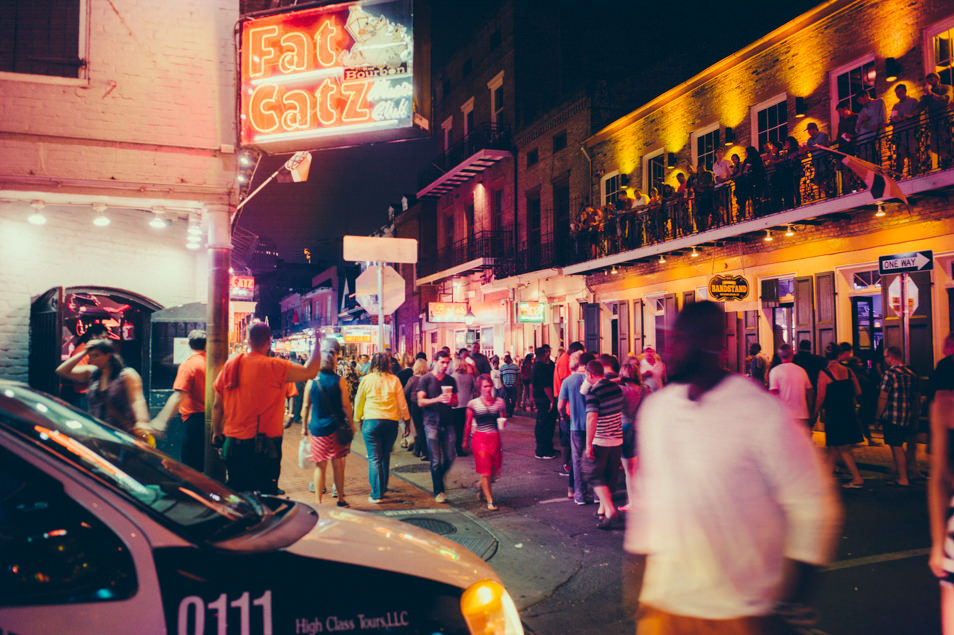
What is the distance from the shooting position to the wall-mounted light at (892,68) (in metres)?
12.3

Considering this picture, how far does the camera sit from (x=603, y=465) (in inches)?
281

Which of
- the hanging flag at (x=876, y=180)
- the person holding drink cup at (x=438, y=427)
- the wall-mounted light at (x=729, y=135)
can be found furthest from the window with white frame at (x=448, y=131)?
the person holding drink cup at (x=438, y=427)

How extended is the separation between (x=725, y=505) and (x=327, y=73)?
716cm

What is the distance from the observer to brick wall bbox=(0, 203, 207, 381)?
30.3 feet

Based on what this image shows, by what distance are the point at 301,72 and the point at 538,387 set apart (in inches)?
268

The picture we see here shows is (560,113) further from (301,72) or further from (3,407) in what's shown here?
(3,407)

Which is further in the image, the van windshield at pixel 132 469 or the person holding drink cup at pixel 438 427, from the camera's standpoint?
the person holding drink cup at pixel 438 427

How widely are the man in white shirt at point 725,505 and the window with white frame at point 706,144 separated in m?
16.0

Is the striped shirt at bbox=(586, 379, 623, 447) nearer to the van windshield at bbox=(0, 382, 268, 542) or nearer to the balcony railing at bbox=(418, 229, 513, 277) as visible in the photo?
the van windshield at bbox=(0, 382, 268, 542)

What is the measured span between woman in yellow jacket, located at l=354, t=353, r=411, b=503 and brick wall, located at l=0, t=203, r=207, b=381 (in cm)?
526

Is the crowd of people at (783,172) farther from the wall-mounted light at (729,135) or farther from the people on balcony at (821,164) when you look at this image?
the wall-mounted light at (729,135)

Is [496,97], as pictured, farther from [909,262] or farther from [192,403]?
[192,403]

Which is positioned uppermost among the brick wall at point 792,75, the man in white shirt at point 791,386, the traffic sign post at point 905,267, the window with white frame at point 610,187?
the brick wall at point 792,75

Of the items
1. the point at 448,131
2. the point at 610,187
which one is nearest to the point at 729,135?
the point at 610,187
